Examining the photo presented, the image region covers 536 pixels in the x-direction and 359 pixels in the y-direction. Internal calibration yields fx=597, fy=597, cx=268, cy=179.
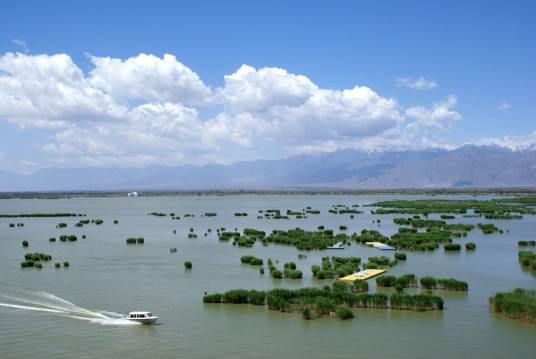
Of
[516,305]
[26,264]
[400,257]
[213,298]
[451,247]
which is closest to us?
[516,305]

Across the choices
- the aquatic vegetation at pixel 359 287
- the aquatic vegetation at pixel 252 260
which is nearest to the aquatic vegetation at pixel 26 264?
the aquatic vegetation at pixel 252 260

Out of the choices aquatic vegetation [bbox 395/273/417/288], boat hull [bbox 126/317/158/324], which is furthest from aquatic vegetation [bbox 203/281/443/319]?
boat hull [bbox 126/317/158/324]

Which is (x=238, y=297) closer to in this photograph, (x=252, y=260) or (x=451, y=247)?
(x=252, y=260)

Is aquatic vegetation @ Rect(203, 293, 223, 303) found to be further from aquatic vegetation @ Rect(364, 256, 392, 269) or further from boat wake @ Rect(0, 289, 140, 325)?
aquatic vegetation @ Rect(364, 256, 392, 269)

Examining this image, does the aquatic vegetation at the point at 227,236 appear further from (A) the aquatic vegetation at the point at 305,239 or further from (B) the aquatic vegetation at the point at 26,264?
(B) the aquatic vegetation at the point at 26,264

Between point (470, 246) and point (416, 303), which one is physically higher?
point (470, 246)

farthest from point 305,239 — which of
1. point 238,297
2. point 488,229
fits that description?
point 238,297

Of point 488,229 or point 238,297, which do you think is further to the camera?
point 488,229
